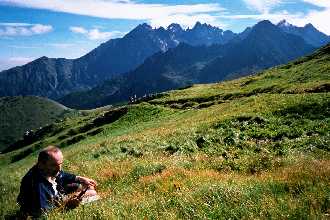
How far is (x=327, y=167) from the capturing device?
11.2 metres

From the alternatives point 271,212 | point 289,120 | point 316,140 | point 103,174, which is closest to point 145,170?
point 103,174

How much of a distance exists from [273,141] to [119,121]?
42.7m

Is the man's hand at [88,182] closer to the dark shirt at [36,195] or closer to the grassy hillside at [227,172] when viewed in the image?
the grassy hillside at [227,172]

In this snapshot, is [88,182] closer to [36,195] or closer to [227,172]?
[36,195]

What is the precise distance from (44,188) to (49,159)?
78 cm

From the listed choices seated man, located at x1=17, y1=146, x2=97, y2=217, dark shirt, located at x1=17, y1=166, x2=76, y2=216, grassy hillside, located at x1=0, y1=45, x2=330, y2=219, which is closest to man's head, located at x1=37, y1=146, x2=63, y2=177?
seated man, located at x1=17, y1=146, x2=97, y2=217

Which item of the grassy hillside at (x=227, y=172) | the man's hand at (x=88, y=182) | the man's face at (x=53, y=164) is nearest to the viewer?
the grassy hillside at (x=227, y=172)

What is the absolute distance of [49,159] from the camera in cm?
1216

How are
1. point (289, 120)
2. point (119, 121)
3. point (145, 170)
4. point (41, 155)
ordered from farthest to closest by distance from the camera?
point (119, 121) < point (289, 120) < point (145, 170) < point (41, 155)

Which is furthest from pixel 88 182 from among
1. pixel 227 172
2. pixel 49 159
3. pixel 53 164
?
pixel 227 172

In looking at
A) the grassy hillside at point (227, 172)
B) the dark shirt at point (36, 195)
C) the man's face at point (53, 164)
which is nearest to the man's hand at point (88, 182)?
the grassy hillside at point (227, 172)

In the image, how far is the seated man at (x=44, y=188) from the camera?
39.5 feet

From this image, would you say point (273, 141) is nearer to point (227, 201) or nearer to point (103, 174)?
point (103, 174)

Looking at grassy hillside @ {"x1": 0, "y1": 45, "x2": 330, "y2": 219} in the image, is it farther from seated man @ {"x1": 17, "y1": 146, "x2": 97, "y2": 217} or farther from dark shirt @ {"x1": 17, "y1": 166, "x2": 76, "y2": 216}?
dark shirt @ {"x1": 17, "y1": 166, "x2": 76, "y2": 216}
